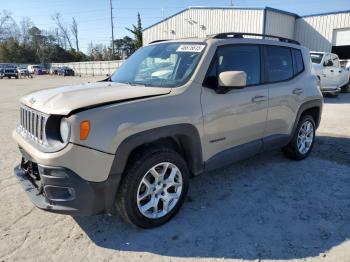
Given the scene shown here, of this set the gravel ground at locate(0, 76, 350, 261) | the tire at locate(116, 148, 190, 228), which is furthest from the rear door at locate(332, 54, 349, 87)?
the tire at locate(116, 148, 190, 228)

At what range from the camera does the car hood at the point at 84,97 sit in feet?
9.48

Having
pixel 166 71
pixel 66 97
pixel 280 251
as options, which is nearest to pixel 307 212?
pixel 280 251

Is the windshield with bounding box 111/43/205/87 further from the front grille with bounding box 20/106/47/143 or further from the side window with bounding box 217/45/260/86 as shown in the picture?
the front grille with bounding box 20/106/47/143

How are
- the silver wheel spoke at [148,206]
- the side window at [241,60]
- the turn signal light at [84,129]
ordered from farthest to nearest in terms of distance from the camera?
the side window at [241,60]
the silver wheel spoke at [148,206]
the turn signal light at [84,129]

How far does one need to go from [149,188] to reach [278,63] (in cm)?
279

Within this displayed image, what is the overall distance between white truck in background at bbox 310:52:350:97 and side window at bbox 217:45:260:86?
1008 cm

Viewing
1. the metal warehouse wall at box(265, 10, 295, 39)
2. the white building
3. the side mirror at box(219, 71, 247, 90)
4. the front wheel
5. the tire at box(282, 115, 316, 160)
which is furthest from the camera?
the white building

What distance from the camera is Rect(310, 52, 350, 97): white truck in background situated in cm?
1350

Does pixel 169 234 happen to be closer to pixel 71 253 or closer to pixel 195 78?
pixel 71 253

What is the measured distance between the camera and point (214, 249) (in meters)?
3.07

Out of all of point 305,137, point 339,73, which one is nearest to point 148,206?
point 305,137

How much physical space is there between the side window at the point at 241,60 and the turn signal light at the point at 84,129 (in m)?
1.76

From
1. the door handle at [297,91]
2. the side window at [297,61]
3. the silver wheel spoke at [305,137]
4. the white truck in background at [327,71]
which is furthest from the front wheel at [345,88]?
the door handle at [297,91]

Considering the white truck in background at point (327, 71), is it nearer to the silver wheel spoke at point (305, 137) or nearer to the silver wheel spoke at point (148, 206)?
the silver wheel spoke at point (305, 137)
